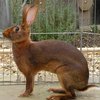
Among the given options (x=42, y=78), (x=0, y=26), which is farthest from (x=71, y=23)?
(x=42, y=78)

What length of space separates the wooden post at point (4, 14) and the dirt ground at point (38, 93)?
2.35 m

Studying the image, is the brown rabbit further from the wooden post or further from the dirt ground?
the wooden post

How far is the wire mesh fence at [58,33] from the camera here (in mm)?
3979

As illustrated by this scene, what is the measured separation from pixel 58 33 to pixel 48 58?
1.09 m

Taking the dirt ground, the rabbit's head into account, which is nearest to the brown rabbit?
the rabbit's head

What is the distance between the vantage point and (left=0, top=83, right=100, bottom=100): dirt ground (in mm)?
3195

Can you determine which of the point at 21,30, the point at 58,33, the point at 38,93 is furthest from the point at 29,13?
the point at 58,33

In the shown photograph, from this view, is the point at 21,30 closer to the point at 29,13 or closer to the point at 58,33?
the point at 29,13

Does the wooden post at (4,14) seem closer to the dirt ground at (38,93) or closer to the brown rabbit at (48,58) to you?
the dirt ground at (38,93)

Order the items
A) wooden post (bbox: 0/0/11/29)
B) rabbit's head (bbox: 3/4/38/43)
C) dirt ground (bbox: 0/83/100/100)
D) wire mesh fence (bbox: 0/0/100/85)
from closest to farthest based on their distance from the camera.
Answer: rabbit's head (bbox: 3/4/38/43)
dirt ground (bbox: 0/83/100/100)
wire mesh fence (bbox: 0/0/100/85)
wooden post (bbox: 0/0/11/29)

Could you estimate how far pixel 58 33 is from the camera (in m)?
4.13

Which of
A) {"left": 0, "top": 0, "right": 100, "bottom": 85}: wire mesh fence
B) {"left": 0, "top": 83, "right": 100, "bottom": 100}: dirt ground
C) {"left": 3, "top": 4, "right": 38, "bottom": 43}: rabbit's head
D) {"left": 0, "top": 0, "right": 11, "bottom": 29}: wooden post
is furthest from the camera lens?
{"left": 0, "top": 0, "right": 11, "bottom": 29}: wooden post

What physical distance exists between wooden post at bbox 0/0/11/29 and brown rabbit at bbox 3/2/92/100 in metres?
2.67

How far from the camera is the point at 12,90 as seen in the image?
3410 millimetres
